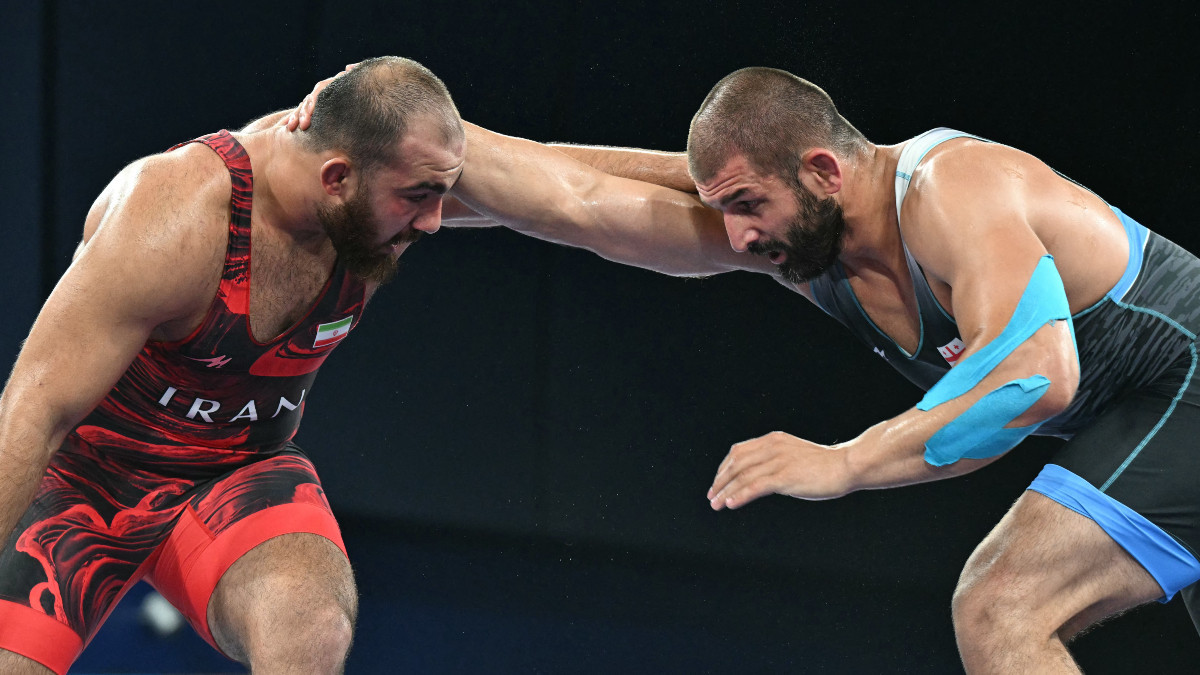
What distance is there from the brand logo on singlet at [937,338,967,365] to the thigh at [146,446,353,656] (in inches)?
54.5

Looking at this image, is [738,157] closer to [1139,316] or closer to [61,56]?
[1139,316]

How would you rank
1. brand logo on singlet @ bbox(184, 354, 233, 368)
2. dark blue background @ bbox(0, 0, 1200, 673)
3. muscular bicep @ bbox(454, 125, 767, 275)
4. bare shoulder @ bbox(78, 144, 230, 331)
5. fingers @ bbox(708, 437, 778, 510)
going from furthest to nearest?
dark blue background @ bbox(0, 0, 1200, 673) < muscular bicep @ bbox(454, 125, 767, 275) < brand logo on singlet @ bbox(184, 354, 233, 368) < bare shoulder @ bbox(78, 144, 230, 331) < fingers @ bbox(708, 437, 778, 510)

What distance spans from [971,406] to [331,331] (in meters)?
1.37

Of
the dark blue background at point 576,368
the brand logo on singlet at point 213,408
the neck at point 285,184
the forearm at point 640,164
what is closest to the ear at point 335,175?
the neck at point 285,184

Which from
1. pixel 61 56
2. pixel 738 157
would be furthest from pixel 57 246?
pixel 738 157

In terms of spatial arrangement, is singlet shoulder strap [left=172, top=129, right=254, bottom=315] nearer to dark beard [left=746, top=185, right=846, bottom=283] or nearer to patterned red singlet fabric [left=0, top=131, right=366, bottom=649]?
patterned red singlet fabric [left=0, top=131, right=366, bottom=649]

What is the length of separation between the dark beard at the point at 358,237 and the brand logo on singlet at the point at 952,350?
1.17 meters

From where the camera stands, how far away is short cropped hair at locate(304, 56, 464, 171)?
2314 millimetres

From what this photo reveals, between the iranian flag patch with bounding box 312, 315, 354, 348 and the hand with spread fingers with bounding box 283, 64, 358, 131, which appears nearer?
the hand with spread fingers with bounding box 283, 64, 358, 131

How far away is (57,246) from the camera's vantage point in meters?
4.57

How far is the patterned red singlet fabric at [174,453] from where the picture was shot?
237 cm

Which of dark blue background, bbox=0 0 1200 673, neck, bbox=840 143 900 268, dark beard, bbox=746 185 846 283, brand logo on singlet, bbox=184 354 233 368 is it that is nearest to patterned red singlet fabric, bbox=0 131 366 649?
brand logo on singlet, bbox=184 354 233 368

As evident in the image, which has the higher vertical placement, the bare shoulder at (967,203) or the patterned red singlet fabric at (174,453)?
the bare shoulder at (967,203)

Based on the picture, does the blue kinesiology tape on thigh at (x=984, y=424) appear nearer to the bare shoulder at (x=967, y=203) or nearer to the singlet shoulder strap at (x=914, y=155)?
the bare shoulder at (x=967, y=203)
